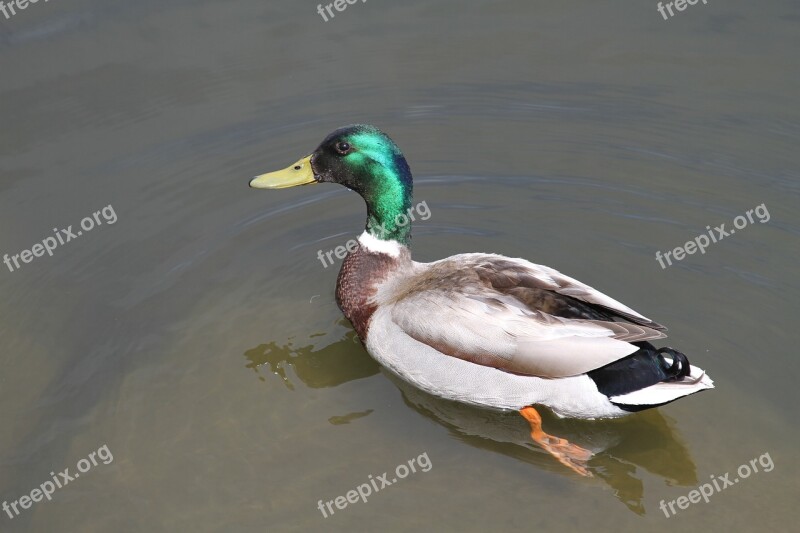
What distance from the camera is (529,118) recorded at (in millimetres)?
9711

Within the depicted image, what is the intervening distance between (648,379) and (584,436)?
688 millimetres

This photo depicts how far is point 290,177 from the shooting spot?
771cm

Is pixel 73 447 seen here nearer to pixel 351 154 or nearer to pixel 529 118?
pixel 351 154

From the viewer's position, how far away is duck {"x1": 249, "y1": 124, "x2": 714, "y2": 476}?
6.50 m

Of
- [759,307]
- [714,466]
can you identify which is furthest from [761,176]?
[714,466]

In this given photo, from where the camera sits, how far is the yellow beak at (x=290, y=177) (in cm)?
768

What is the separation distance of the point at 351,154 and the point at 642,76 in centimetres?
381
